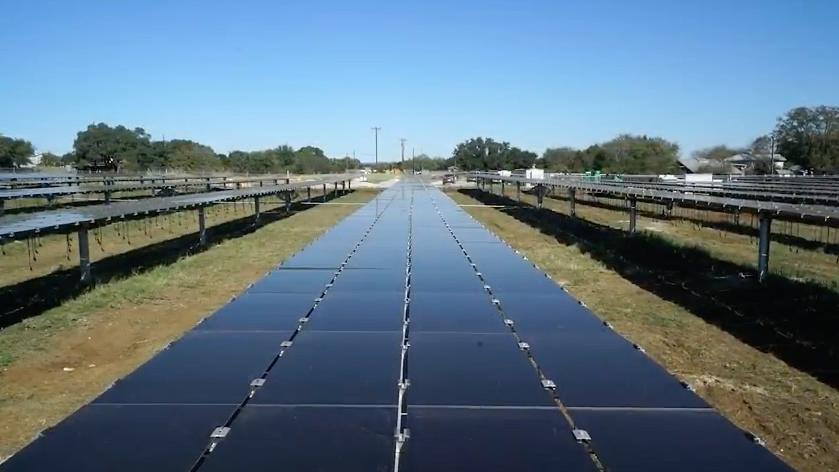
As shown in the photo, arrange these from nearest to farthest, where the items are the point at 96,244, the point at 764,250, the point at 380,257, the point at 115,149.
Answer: the point at 380,257 → the point at 764,250 → the point at 96,244 → the point at 115,149

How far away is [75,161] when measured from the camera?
77.0 meters

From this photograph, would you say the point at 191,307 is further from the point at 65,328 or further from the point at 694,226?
the point at 694,226

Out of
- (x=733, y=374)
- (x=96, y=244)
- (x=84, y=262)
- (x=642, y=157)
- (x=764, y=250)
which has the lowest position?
(x=733, y=374)

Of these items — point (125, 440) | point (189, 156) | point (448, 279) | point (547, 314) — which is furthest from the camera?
point (189, 156)

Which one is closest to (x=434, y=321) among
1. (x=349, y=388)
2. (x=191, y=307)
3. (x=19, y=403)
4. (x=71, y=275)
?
(x=349, y=388)

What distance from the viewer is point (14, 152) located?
68625mm

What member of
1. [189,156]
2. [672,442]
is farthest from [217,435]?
[189,156]

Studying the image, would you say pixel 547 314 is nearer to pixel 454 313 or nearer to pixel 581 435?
pixel 454 313

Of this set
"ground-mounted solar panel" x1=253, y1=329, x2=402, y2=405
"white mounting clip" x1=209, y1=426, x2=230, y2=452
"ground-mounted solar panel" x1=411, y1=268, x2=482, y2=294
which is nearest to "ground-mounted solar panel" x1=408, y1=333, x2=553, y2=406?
"ground-mounted solar panel" x1=253, y1=329, x2=402, y2=405

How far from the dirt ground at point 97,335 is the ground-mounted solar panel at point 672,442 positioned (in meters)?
4.71

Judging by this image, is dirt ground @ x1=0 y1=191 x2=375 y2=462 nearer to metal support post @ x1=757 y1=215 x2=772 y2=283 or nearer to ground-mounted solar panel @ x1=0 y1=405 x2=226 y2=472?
ground-mounted solar panel @ x1=0 y1=405 x2=226 y2=472

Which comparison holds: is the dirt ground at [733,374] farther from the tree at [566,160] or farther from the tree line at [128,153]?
the tree at [566,160]

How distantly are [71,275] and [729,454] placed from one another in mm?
13851

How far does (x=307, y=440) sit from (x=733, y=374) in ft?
19.1
